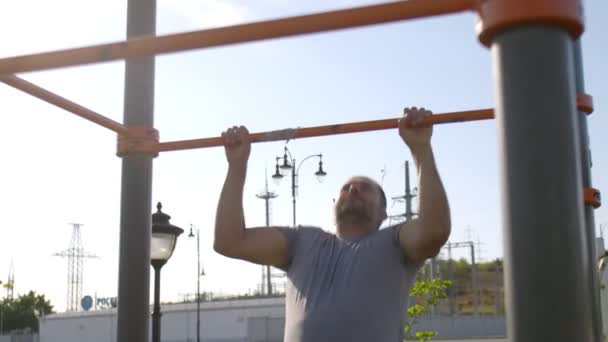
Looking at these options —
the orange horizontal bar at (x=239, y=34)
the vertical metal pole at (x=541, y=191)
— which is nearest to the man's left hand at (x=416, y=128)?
the orange horizontal bar at (x=239, y=34)

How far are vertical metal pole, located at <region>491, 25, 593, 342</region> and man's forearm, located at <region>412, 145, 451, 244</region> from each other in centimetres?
84

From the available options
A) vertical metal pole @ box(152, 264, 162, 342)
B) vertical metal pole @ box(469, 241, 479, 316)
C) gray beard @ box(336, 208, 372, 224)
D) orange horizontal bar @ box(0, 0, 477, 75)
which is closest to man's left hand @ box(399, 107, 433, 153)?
gray beard @ box(336, 208, 372, 224)

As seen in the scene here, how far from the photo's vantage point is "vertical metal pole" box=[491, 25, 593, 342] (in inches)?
41.9

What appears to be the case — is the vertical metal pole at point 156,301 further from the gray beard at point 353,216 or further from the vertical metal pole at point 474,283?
the vertical metal pole at point 474,283

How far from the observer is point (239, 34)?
5.13ft

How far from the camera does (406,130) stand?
2014 millimetres

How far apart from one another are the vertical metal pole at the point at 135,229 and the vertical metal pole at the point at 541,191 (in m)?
1.47

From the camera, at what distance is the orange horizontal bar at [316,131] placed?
215cm

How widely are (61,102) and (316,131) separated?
Answer: 73 cm

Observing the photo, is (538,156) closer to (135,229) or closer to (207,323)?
(135,229)

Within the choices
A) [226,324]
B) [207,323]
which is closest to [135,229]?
[226,324]

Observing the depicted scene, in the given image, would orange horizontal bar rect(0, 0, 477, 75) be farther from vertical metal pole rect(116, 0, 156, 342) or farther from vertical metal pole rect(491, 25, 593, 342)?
vertical metal pole rect(116, 0, 156, 342)

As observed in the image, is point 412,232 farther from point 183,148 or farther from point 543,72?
point 543,72

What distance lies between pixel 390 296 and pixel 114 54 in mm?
991
